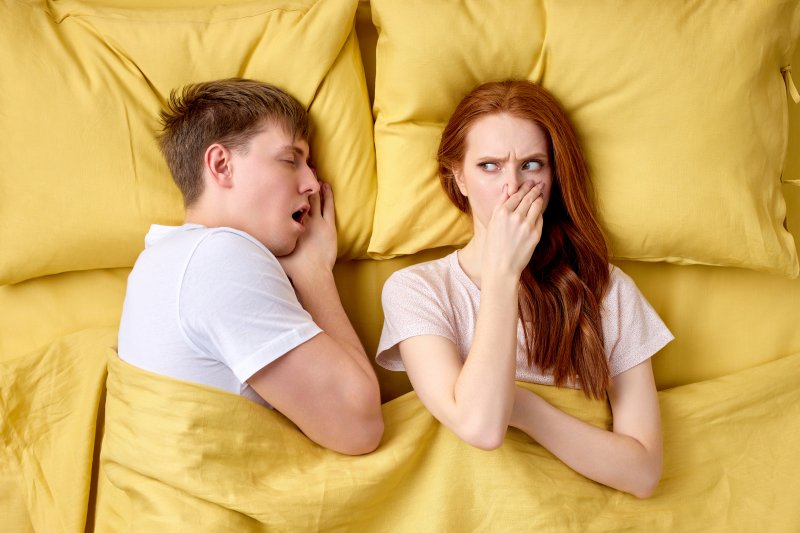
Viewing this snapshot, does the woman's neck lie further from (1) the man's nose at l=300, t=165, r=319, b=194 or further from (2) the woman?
(1) the man's nose at l=300, t=165, r=319, b=194

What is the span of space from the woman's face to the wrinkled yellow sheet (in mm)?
396

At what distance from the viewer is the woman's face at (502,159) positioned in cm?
150

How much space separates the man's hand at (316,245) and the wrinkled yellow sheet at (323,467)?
1.04 feet

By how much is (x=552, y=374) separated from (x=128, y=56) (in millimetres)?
1125

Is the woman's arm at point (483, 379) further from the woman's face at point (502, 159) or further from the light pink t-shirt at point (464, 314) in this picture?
the woman's face at point (502, 159)

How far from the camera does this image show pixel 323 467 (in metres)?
1.43

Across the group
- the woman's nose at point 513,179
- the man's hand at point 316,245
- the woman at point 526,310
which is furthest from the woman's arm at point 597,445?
the man's hand at point 316,245

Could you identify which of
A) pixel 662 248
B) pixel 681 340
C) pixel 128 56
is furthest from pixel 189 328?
pixel 681 340

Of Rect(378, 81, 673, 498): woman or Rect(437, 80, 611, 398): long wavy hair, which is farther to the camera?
Rect(437, 80, 611, 398): long wavy hair

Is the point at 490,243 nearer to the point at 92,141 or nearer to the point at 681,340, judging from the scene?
the point at 681,340

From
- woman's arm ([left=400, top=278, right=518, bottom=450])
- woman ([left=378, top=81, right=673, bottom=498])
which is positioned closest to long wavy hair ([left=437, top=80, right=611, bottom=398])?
woman ([left=378, top=81, right=673, bottom=498])

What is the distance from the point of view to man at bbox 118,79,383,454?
1.35 m

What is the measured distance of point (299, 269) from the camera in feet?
5.28

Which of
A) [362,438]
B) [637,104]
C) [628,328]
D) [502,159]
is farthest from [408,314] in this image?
[637,104]
